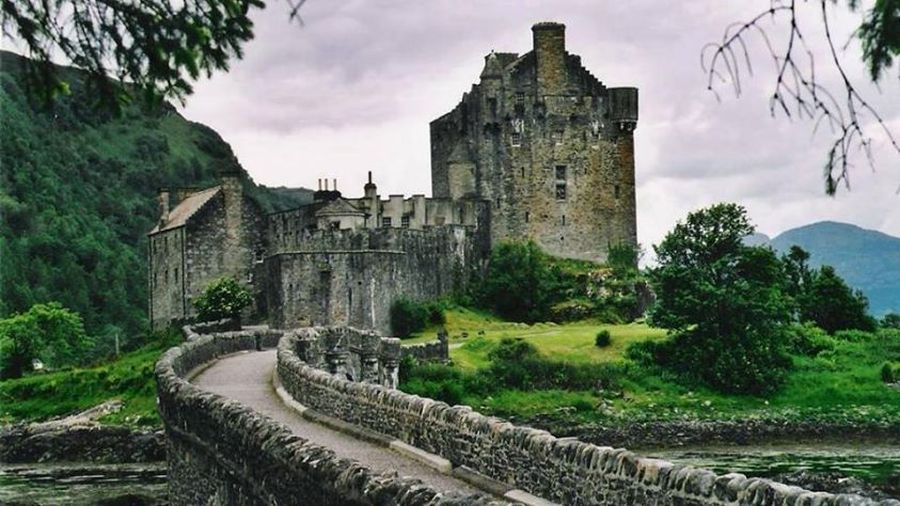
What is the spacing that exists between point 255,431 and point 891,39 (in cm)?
978

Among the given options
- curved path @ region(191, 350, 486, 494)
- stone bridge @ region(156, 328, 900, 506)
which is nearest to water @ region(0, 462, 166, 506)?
curved path @ region(191, 350, 486, 494)

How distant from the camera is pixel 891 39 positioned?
1226 centimetres

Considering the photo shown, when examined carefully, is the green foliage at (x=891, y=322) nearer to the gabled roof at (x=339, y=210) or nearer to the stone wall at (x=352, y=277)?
the stone wall at (x=352, y=277)

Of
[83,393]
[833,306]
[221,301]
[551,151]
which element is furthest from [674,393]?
[551,151]

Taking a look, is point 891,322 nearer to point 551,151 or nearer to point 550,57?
point 551,151

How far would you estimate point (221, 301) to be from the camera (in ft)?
232

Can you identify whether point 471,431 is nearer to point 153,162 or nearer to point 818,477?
point 818,477

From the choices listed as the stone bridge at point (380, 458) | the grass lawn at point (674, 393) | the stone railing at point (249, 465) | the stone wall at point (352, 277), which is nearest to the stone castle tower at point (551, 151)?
the stone wall at point (352, 277)

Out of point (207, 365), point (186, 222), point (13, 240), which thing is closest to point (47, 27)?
point (207, 365)

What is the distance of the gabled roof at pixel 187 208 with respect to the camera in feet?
257

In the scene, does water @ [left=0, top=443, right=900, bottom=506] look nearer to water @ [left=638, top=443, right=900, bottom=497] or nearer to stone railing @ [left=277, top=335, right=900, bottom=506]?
water @ [left=638, top=443, right=900, bottom=497]

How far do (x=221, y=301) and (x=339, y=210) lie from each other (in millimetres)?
7079

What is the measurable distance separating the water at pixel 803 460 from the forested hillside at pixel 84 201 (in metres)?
54.8

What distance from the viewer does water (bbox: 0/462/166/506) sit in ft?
125
